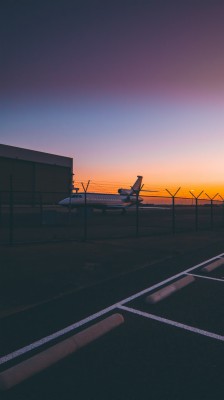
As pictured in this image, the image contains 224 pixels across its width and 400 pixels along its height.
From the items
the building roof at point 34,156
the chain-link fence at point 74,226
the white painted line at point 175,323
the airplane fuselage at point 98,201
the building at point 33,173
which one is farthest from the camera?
the building at point 33,173

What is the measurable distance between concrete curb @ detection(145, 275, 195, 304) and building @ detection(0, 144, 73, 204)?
33449 millimetres

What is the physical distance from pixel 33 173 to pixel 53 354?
4510cm

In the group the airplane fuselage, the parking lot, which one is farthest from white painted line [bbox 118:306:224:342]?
the airplane fuselage

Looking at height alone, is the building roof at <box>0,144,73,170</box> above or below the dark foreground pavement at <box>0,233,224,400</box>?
above

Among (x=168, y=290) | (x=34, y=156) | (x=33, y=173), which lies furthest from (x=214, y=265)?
(x=34, y=156)

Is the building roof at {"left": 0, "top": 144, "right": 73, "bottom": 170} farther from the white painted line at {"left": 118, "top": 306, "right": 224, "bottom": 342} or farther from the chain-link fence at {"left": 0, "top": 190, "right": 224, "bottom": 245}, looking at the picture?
the white painted line at {"left": 118, "top": 306, "right": 224, "bottom": 342}

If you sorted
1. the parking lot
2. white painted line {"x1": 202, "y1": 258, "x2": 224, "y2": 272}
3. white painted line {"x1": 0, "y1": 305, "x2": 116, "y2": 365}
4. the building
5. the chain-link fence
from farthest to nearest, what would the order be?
the building, the chain-link fence, white painted line {"x1": 202, "y1": 258, "x2": 224, "y2": 272}, white painted line {"x1": 0, "y1": 305, "x2": 116, "y2": 365}, the parking lot

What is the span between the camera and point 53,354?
3.56 meters

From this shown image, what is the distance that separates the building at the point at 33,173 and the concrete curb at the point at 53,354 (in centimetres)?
3548

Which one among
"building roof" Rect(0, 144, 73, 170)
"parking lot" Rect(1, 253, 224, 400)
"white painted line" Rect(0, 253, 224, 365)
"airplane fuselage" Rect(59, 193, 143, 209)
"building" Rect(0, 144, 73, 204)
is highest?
"building roof" Rect(0, 144, 73, 170)

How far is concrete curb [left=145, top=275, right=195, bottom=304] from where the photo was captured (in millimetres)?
5593

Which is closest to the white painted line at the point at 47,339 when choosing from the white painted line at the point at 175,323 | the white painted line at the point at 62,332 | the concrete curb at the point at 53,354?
the white painted line at the point at 62,332

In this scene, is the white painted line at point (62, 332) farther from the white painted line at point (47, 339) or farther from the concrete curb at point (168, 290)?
the concrete curb at point (168, 290)

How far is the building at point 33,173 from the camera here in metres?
42.4
